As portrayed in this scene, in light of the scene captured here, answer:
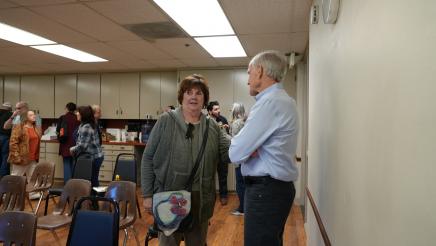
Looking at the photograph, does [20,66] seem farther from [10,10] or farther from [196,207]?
[196,207]

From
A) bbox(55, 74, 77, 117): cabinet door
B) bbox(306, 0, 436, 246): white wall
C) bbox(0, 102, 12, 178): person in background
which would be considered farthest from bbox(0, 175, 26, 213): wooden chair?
bbox(55, 74, 77, 117): cabinet door

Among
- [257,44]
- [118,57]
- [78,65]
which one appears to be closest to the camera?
[257,44]

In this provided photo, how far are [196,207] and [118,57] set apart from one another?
3.94 metres

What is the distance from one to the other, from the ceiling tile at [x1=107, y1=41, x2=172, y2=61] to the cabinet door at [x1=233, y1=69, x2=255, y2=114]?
1.36m

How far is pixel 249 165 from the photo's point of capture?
1.48m

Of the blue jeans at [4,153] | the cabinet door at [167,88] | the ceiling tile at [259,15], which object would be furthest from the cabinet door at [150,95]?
the ceiling tile at [259,15]

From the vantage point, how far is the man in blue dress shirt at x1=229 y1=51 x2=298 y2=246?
1388mm

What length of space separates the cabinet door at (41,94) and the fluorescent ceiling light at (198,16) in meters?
4.64

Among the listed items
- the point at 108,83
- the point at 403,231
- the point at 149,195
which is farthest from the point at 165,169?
the point at 108,83

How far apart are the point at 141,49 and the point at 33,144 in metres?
2.14

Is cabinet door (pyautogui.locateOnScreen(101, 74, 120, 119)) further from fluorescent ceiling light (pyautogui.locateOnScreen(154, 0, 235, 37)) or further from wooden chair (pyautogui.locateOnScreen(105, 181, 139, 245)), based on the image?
wooden chair (pyautogui.locateOnScreen(105, 181, 139, 245))

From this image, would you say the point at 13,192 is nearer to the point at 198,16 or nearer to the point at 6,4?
the point at 6,4

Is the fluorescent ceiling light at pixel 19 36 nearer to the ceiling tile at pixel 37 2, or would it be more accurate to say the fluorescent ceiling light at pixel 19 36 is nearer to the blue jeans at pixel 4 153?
the ceiling tile at pixel 37 2

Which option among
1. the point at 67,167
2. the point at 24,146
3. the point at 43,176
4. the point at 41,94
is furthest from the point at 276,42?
the point at 41,94
